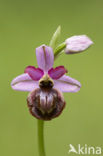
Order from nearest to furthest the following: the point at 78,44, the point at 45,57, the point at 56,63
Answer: the point at 78,44, the point at 45,57, the point at 56,63

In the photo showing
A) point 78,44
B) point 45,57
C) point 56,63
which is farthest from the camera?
point 56,63

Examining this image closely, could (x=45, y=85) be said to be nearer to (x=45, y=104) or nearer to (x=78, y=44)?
(x=45, y=104)

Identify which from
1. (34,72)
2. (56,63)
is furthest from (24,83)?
(56,63)

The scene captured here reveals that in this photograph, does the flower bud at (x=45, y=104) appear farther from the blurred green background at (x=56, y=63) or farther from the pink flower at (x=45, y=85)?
the blurred green background at (x=56, y=63)

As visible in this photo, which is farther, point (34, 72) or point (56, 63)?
point (56, 63)

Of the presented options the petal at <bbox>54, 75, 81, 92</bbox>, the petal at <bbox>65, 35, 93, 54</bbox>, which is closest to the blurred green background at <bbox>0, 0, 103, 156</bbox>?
the petal at <bbox>54, 75, 81, 92</bbox>

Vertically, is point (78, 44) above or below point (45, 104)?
above

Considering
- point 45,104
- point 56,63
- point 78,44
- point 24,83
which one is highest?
point 56,63
